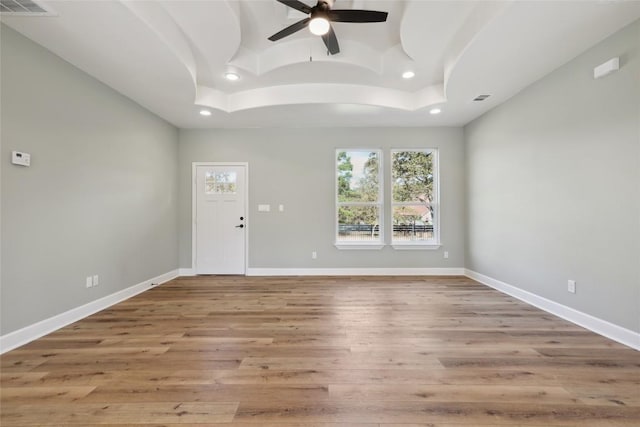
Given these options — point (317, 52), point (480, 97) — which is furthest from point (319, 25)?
point (480, 97)

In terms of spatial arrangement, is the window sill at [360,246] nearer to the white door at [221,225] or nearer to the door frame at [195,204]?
the door frame at [195,204]

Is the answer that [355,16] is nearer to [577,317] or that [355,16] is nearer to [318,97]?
[318,97]

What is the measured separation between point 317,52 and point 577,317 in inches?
157

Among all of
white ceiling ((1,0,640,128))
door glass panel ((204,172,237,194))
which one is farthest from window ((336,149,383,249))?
door glass panel ((204,172,237,194))

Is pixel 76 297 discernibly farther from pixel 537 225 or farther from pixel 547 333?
pixel 537 225

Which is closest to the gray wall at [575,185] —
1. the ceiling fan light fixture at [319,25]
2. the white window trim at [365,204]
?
the white window trim at [365,204]

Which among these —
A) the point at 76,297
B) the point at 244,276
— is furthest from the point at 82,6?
the point at 244,276

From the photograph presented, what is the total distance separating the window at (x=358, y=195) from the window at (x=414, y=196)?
31 cm

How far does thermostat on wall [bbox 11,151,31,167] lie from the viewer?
2.22 m

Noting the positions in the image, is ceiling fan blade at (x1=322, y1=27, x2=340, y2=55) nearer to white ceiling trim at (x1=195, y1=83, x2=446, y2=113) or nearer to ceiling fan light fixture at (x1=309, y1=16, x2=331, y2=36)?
ceiling fan light fixture at (x1=309, y1=16, x2=331, y2=36)

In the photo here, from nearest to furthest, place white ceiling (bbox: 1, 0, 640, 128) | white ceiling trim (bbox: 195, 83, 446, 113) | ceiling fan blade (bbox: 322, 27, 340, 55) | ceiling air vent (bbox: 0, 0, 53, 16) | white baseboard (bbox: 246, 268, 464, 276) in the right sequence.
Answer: ceiling air vent (bbox: 0, 0, 53, 16)
white ceiling (bbox: 1, 0, 640, 128)
ceiling fan blade (bbox: 322, 27, 340, 55)
white ceiling trim (bbox: 195, 83, 446, 113)
white baseboard (bbox: 246, 268, 464, 276)

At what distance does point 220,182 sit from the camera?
4.88 m

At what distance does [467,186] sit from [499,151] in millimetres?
952

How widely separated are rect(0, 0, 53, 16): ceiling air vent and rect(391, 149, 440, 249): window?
4533 mm
